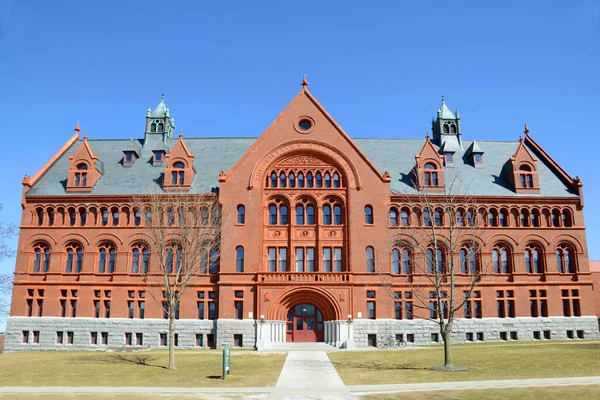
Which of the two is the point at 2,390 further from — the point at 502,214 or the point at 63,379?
the point at 502,214

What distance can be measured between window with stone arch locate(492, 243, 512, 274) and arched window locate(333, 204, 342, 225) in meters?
13.7

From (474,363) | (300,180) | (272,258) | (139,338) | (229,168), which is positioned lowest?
(474,363)

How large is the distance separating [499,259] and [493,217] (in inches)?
145

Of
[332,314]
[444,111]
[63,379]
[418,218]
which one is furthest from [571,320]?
[63,379]

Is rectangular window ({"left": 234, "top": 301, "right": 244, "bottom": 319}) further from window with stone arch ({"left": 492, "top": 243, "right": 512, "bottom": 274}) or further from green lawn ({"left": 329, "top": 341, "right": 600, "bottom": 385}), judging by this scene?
window with stone arch ({"left": 492, "top": 243, "right": 512, "bottom": 274})

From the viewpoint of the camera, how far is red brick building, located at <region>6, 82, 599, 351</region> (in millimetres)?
43094

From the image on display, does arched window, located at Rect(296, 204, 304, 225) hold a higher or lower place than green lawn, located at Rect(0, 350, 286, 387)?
higher

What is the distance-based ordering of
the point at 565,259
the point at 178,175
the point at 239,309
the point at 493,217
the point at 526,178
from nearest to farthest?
the point at 239,309 < the point at 565,259 < the point at 493,217 < the point at 178,175 < the point at 526,178

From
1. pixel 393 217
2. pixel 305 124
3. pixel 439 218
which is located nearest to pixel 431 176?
pixel 439 218

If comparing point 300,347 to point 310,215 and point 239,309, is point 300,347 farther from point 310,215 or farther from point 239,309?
point 310,215

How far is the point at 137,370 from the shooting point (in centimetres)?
2786

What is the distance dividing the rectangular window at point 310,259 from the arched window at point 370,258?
445cm

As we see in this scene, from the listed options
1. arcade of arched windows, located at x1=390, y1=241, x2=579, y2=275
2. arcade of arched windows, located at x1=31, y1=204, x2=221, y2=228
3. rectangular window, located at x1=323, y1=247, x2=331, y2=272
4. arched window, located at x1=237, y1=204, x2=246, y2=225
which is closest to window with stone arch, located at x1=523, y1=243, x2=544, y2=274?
arcade of arched windows, located at x1=390, y1=241, x2=579, y2=275

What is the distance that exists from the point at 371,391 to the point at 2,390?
Result: 1449 centimetres
